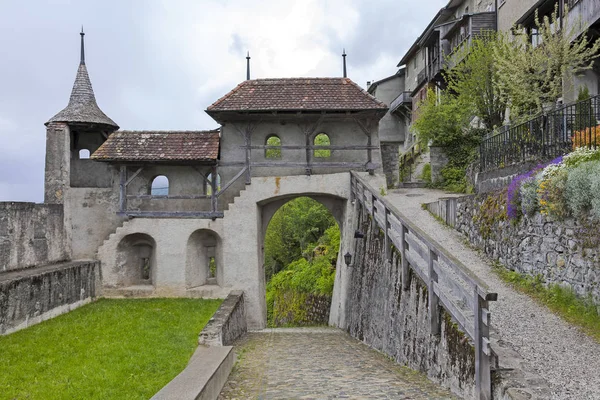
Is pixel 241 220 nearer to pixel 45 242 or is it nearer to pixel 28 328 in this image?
pixel 45 242

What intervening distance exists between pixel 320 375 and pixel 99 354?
4081 millimetres

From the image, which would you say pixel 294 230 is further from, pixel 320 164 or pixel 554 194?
pixel 554 194

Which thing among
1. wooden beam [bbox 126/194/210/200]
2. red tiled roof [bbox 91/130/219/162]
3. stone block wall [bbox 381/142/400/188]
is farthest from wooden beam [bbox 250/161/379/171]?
stone block wall [bbox 381/142/400/188]

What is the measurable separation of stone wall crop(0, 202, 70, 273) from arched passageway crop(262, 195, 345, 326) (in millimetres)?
7038

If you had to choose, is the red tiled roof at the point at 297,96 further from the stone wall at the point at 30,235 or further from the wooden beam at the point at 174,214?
the stone wall at the point at 30,235

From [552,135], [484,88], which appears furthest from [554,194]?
[484,88]

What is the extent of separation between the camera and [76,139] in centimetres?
2027

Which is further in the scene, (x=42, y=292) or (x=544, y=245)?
(x=42, y=292)

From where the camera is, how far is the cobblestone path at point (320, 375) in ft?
25.2

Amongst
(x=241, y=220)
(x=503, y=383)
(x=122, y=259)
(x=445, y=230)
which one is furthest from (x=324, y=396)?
(x=122, y=259)

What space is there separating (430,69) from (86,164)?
24.8 meters

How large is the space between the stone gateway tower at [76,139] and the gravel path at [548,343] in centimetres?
1373

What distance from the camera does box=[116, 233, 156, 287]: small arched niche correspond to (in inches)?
736

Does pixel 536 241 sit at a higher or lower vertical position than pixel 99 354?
higher
